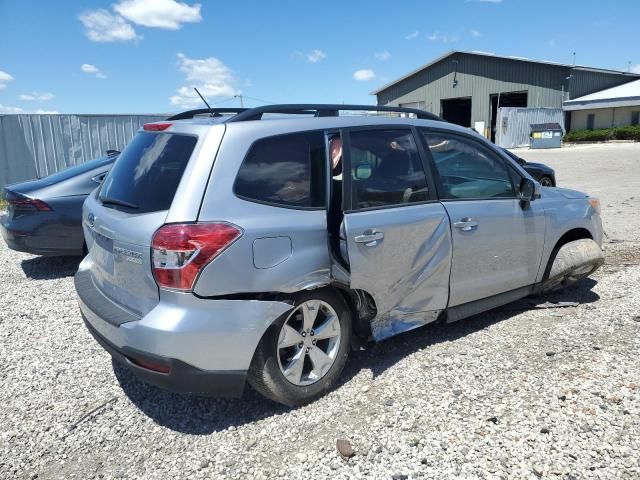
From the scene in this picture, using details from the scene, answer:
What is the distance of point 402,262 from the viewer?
3.43 meters

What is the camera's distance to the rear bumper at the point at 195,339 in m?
2.66

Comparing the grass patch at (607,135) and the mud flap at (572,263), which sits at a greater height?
the grass patch at (607,135)

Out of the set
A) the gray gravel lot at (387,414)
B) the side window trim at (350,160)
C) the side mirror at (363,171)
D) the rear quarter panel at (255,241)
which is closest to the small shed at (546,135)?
the gray gravel lot at (387,414)

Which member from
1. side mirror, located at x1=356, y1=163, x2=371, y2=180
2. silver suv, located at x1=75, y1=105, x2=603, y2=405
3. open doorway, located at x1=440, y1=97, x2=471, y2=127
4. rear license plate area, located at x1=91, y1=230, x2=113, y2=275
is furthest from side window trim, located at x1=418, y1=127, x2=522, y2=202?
open doorway, located at x1=440, y1=97, x2=471, y2=127

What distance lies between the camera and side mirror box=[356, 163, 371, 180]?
11.0 ft

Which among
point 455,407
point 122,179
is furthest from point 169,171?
point 455,407

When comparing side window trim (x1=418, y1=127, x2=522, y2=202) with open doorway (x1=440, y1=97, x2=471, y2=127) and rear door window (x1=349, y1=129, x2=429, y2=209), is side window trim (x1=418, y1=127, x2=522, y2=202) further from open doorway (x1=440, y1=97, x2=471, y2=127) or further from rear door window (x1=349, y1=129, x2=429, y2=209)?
open doorway (x1=440, y1=97, x2=471, y2=127)

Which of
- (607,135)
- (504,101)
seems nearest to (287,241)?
(607,135)

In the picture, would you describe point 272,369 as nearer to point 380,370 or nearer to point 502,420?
point 380,370

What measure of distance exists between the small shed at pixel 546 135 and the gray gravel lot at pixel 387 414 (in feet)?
105

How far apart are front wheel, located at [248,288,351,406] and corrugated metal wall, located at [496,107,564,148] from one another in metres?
35.0

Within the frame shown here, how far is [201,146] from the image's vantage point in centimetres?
285

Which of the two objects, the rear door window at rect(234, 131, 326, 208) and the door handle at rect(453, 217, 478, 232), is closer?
the rear door window at rect(234, 131, 326, 208)

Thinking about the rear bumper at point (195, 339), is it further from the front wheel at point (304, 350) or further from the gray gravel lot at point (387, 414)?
the gray gravel lot at point (387, 414)
